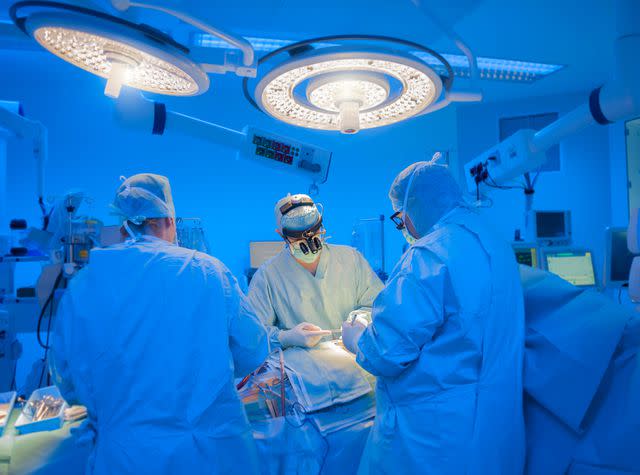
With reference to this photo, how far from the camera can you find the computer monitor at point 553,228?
3686 millimetres

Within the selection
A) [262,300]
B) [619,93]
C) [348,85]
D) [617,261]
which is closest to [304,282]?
[262,300]

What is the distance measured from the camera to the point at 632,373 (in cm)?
117

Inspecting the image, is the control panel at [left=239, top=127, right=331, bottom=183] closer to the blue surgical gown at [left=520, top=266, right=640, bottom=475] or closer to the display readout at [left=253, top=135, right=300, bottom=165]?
the display readout at [left=253, top=135, right=300, bottom=165]

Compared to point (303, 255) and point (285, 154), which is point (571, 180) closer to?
point (303, 255)

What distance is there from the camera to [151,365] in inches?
47.6

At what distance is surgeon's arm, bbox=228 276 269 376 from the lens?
4.56 feet

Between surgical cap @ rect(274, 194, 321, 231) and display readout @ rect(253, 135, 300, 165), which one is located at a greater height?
display readout @ rect(253, 135, 300, 165)

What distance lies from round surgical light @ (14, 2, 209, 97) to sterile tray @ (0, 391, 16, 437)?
51.5 inches

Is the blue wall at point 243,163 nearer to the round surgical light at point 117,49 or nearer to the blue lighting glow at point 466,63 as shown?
the blue lighting glow at point 466,63

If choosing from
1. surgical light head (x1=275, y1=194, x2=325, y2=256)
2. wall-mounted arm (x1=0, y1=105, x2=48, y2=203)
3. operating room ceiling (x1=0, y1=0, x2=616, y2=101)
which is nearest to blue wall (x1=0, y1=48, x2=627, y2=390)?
operating room ceiling (x1=0, y1=0, x2=616, y2=101)

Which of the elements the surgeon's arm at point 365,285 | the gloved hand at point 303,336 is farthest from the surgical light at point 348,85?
the surgeon's arm at point 365,285

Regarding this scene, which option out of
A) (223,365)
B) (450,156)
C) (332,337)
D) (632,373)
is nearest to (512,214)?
(450,156)

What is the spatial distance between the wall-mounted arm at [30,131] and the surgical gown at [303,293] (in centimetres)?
140

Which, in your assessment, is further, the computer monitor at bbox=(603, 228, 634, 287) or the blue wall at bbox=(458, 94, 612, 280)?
the blue wall at bbox=(458, 94, 612, 280)
